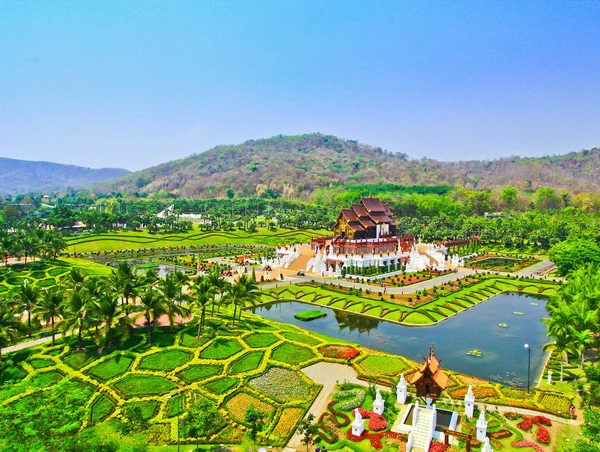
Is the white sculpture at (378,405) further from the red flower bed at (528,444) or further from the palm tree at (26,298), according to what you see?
the palm tree at (26,298)

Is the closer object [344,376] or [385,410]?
[385,410]

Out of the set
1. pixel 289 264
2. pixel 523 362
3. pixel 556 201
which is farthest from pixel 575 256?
pixel 556 201

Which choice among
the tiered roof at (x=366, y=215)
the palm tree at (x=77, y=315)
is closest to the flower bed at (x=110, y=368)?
the palm tree at (x=77, y=315)

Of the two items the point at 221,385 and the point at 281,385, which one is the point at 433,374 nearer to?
the point at 281,385

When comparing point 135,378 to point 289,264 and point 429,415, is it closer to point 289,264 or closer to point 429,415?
point 429,415

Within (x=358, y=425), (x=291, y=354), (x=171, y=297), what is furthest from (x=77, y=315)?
(x=358, y=425)
